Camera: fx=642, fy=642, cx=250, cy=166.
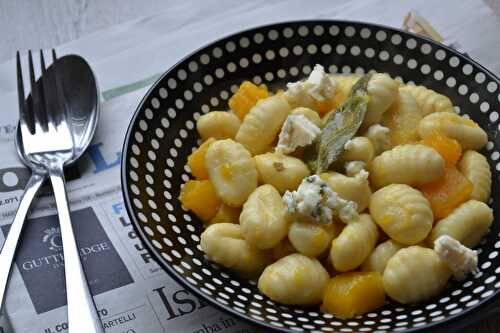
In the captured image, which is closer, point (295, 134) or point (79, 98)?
point (295, 134)

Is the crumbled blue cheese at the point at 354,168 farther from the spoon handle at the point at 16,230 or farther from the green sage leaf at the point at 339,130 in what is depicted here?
the spoon handle at the point at 16,230

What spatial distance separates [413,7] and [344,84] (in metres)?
0.38

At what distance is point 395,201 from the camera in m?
0.70

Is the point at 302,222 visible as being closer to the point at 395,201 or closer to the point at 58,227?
the point at 395,201

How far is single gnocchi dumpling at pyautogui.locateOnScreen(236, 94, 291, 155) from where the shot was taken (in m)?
0.80

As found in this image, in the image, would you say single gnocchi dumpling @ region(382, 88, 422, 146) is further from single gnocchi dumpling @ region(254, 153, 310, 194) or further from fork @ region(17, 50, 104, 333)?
fork @ region(17, 50, 104, 333)

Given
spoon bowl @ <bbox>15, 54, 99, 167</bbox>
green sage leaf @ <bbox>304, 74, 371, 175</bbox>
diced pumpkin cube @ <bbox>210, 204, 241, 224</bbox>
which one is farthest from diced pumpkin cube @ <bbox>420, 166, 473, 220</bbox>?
spoon bowl @ <bbox>15, 54, 99, 167</bbox>

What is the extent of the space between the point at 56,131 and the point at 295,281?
0.47 metres

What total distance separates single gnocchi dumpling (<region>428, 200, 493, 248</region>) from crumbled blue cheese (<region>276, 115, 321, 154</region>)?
179 millimetres

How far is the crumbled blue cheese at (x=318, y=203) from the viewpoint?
696 millimetres

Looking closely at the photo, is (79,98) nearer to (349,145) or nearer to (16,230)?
(16,230)

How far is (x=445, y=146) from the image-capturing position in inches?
29.7

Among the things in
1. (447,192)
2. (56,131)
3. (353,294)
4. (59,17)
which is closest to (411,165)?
(447,192)

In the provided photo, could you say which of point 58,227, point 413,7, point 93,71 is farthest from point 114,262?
point 413,7
